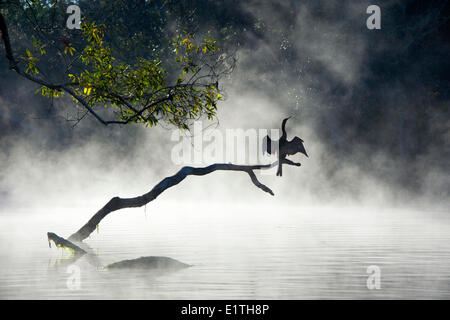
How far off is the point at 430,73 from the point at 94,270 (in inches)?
1010

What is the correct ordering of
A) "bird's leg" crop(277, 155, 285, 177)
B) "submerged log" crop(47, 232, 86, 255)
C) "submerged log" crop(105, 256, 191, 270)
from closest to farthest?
"submerged log" crop(105, 256, 191, 270) → "submerged log" crop(47, 232, 86, 255) → "bird's leg" crop(277, 155, 285, 177)

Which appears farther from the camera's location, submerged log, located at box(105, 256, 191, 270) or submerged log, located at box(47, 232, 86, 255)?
submerged log, located at box(47, 232, 86, 255)

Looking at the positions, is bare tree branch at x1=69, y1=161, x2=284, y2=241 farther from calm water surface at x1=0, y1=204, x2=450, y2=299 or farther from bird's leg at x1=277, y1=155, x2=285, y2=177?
calm water surface at x1=0, y1=204, x2=450, y2=299

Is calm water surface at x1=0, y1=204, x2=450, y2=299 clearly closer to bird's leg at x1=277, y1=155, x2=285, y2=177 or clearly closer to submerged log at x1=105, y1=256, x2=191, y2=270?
submerged log at x1=105, y1=256, x2=191, y2=270

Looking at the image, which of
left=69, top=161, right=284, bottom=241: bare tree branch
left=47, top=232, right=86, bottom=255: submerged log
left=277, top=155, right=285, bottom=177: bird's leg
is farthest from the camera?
left=277, top=155, right=285, bottom=177: bird's leg

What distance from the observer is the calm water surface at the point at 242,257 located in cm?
979

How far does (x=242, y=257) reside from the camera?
13.1 meters

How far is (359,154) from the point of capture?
3684cm

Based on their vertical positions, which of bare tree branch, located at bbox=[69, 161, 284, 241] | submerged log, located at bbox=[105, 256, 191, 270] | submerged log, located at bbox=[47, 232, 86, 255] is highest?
bare tree branch, located at bbox=[69, 161, 284, 241]

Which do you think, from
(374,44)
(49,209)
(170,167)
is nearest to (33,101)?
(170,167)

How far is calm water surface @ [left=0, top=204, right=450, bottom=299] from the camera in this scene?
32.1 feet

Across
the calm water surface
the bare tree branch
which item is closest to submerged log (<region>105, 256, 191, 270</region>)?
the calm water surface

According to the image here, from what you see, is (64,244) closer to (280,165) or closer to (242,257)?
(242,257)

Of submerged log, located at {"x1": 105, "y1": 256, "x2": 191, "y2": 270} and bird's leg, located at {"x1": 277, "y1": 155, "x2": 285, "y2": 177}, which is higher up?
bird's leg, located at {"x1": 277, "y1": 155, "x2": 285, "y2": 177}
